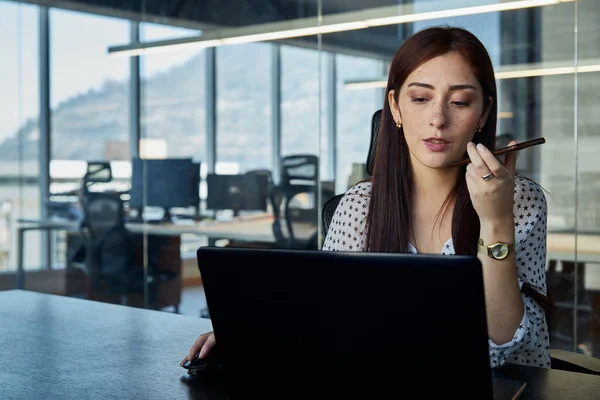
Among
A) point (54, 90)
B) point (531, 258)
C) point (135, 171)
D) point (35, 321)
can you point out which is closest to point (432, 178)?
point (531, 258)

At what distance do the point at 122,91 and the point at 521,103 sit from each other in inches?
118

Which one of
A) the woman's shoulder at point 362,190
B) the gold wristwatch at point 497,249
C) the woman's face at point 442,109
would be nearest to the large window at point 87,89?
the woman's shoulder at point 362,190

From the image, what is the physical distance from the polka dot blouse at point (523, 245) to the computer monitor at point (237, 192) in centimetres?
304

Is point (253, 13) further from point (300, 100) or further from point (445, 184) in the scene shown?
point (445, 184)

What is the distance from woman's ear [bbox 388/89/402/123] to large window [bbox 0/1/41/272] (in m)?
5.01

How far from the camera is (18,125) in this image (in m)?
6.31

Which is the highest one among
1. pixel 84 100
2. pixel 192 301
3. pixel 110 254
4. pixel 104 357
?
pixel 84 100

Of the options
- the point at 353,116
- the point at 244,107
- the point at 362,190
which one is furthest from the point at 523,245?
the point at 244,107

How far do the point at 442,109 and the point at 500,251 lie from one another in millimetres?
374

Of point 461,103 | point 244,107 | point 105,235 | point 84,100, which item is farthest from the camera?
point 84,100

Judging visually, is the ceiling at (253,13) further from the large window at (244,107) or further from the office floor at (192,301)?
the office floor at (192,301)

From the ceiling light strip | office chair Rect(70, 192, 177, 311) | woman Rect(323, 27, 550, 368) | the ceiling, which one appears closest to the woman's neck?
woman Rect(323, 27, 550, 368)

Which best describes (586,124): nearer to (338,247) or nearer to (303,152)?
(303,152)

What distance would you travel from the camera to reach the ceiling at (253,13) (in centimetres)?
448
